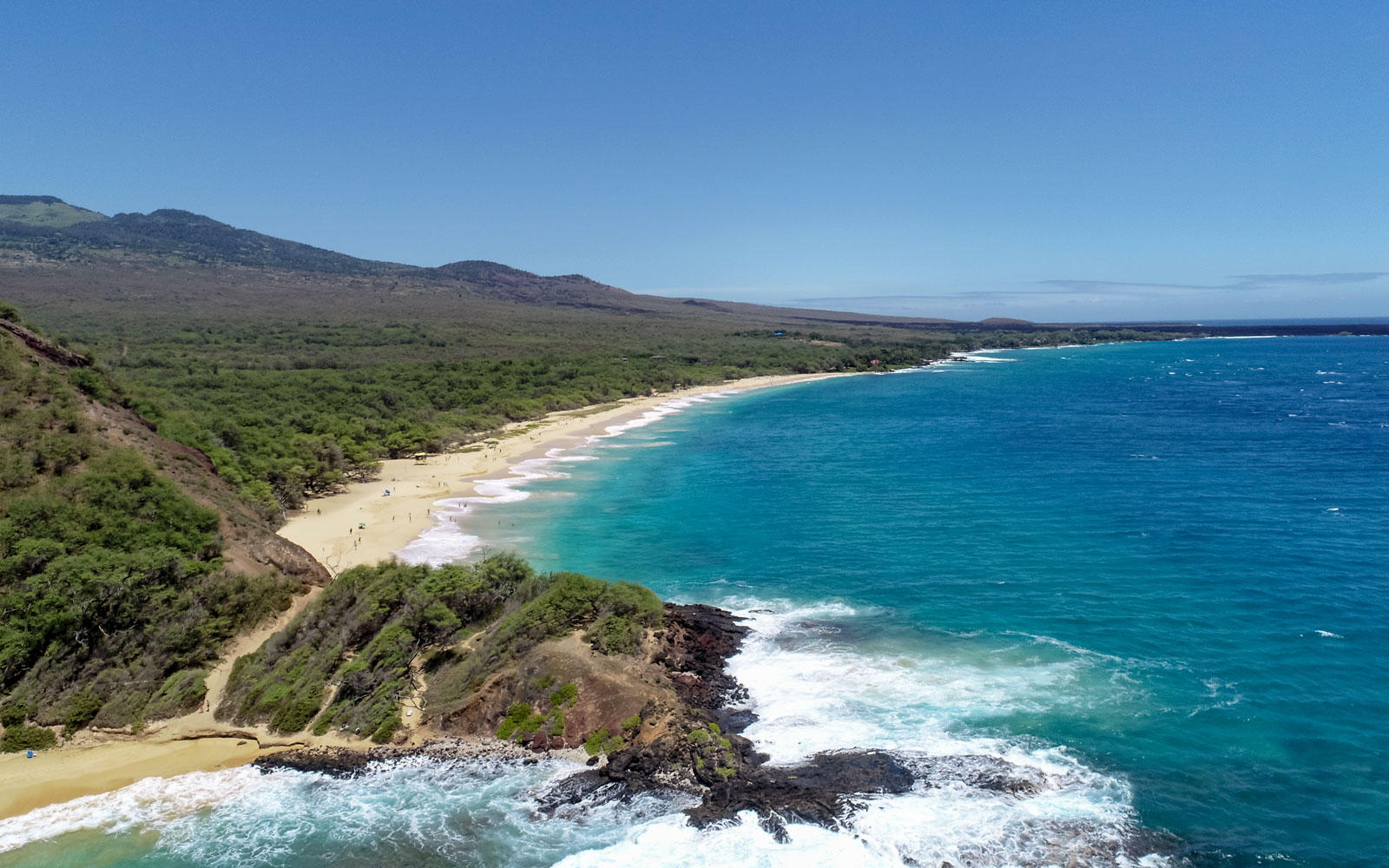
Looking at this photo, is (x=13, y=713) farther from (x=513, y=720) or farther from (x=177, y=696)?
(x=513, y=720)

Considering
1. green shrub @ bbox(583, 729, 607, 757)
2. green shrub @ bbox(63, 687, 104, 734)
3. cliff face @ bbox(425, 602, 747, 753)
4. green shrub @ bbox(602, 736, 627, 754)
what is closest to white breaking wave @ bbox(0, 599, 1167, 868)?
green shrub @ bbox(583, 729, 607, 757)

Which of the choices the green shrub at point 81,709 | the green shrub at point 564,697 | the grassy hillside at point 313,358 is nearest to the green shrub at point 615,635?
the green shrub at point 564,697

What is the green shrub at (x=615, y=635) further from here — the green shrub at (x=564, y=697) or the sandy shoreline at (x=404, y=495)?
the sandy shoreline at (x=404, y=495)

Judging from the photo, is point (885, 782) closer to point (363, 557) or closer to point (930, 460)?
point (363, 557)

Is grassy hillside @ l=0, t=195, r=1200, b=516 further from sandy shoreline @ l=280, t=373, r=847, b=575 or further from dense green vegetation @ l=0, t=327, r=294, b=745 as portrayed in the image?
dense green vegetation @ l=0, t=327, r=294, b=745

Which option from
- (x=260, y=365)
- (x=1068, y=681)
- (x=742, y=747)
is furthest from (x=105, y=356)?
(x=1068, y=681)
